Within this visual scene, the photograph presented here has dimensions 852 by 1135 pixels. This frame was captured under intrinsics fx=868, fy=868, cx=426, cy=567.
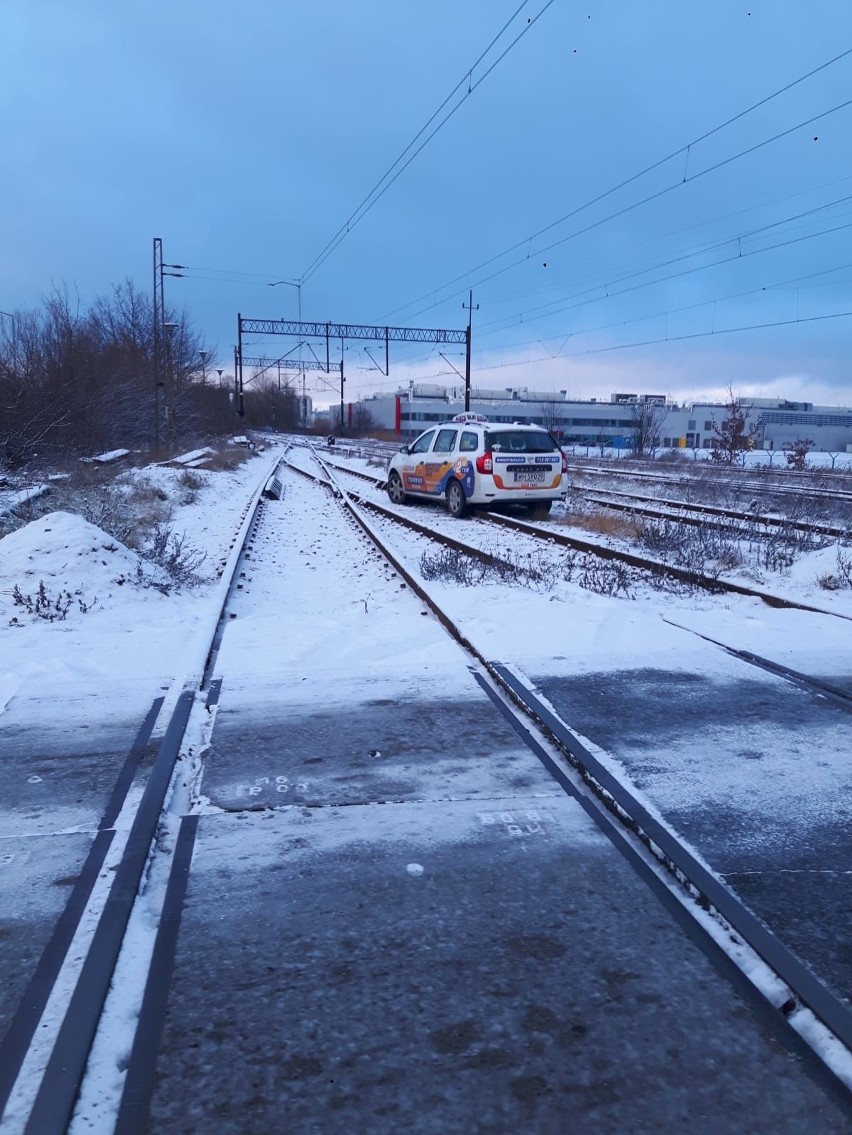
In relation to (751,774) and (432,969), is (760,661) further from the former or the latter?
(432,969)

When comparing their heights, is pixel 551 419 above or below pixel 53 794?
above

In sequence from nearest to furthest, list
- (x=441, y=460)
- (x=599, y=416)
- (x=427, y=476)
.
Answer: (x=441, y=460) → (x=427, y=476) → (x=599, y=416)

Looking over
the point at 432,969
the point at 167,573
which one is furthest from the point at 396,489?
the point at 432,969

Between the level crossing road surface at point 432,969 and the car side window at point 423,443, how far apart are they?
1470 cm

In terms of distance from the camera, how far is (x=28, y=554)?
29.2ft

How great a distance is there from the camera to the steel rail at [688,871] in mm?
2590

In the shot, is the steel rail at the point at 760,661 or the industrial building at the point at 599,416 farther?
the industrial building at the point at 599,416

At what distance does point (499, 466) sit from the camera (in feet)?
54.3

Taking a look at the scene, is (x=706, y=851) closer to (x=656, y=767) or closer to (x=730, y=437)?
(x=656, y=767)

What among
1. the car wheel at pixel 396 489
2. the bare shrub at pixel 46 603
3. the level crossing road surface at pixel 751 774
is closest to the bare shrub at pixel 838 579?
the level crossing road surface at pixel 751 774

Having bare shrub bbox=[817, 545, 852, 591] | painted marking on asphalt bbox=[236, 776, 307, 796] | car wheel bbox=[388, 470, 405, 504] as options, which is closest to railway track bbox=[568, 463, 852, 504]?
car wheel bbox=[388, 470, 405, 504]

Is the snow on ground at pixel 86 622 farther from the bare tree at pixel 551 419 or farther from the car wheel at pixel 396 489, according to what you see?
the bare tree at pixel 551 419

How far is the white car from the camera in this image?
16.5 metres

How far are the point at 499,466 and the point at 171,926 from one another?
1407cm
